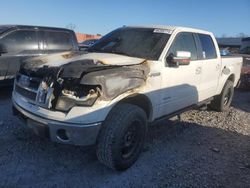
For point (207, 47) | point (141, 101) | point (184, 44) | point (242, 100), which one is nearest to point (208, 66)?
point (207, 47)

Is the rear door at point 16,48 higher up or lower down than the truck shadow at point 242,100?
higher up

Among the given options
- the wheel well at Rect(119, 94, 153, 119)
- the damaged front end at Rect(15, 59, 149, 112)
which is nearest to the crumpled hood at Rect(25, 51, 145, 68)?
the damaged front end at Rect(15, 59, 149, 112)

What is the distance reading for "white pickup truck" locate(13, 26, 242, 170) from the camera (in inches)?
135

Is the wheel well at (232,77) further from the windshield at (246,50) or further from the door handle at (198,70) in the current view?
the windshield at (246,50)

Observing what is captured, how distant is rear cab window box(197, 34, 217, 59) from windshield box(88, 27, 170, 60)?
1280 millimetres

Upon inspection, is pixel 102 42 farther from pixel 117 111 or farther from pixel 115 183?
pixel 115 183

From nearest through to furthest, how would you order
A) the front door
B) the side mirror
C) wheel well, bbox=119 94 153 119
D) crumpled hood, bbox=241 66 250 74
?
wheel well, bbox=119 94 153 119
the side mirror
the front door
crumpled hood, bbox=241 66 250 74

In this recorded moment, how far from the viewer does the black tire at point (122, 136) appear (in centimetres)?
361

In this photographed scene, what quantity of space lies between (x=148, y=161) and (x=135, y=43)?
183cm

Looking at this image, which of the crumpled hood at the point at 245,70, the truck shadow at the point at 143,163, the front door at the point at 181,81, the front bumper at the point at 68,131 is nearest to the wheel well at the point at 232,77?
the front door at the point at 181,81

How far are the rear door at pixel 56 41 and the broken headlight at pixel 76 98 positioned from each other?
4.84m

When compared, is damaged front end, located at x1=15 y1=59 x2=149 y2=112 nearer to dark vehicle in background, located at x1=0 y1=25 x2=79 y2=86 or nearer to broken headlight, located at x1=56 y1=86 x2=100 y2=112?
broken headlight, located at x1=56 y1=86 x2=100 y2=112

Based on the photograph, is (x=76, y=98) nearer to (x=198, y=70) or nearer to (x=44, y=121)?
(x=44, y=121)

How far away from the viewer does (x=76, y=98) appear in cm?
344
